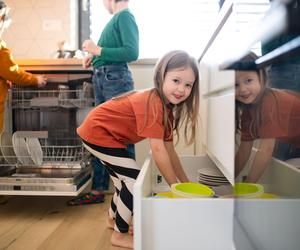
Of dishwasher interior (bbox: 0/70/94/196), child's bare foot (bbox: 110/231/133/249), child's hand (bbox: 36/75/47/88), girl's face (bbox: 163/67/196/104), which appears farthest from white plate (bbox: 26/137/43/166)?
girl's face (bbox: 163/67/196/104)

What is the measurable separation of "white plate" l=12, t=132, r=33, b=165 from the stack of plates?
2.94 feet

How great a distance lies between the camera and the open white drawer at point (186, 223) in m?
0.64

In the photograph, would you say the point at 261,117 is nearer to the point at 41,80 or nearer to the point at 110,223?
the point at 110,223

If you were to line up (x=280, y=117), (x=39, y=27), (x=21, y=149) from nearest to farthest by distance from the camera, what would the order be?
1. (x=280, y=117)
2. (x=21, y=149)
3. (x=39, y=27)

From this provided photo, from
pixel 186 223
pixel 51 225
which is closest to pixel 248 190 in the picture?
pixel 186 223

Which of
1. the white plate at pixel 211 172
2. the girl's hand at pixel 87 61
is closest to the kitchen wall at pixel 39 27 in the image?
the girl's hand at pixel 87 61

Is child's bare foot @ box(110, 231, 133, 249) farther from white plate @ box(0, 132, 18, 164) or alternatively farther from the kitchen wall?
the kitchen wall

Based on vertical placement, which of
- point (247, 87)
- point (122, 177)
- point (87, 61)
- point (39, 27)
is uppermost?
point (39, 27)

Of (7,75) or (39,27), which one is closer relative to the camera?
(7,75)

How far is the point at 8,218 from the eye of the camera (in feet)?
4.45

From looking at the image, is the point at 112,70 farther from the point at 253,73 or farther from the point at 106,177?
the point at 253,73

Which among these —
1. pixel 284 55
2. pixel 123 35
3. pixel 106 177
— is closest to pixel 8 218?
pixel 106 177

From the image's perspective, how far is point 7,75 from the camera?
55.0 inches

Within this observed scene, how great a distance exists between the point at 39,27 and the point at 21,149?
883 millimetres
